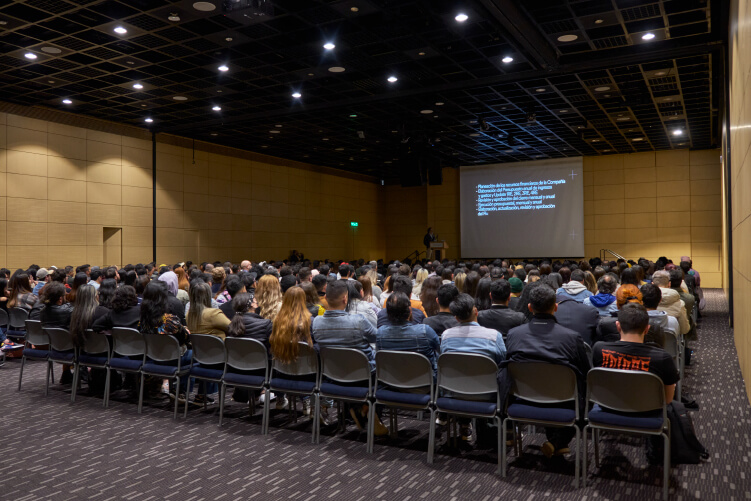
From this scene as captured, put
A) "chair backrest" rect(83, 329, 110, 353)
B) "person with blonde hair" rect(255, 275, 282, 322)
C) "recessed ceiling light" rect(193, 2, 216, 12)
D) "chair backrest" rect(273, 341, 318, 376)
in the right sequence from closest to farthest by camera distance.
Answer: "chair backrest" rect(273, 341, 318, 376), "person with blonde hair" rect(255, 275, 282, 322), "chair backrest" rect(83, 329, 110, 353), "recessed ceiling light" rect(193, 2, 216, 12)

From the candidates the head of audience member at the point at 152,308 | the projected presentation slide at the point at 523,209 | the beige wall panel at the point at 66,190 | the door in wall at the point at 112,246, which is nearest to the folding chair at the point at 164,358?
the head of audience member at the point at 152,308

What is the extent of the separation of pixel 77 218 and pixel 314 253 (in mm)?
9642

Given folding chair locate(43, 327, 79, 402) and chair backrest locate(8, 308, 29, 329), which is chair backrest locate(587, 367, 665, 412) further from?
chair backrest locate(8, 308, 29, 329)

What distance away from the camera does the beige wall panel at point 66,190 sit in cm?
1377

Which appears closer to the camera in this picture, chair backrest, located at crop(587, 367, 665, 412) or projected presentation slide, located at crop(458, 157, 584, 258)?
chair backrest, located at crop(587, 367, 665, 412)

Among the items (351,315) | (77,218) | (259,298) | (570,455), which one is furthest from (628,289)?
(77,218)

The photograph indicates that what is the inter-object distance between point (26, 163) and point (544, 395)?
13905 millimetres

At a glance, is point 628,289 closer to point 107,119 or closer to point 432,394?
point 432,394

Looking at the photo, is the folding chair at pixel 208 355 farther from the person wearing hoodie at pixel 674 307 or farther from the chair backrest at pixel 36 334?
the person wearing hoodie at pixel 674 307

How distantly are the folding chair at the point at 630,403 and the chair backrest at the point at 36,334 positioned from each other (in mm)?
5799

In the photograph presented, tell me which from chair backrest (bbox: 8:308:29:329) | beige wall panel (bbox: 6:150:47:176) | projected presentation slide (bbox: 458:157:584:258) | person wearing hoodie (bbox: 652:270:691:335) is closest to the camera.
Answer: person wearing hoodie (bbox: 652:270:691:335)

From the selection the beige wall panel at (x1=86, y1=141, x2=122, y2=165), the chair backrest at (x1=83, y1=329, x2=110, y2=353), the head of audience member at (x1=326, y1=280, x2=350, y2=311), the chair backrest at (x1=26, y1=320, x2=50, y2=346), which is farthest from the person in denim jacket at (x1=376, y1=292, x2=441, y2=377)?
the beige wall panel at (x1=86, y1=141, x2=122, y2=165)

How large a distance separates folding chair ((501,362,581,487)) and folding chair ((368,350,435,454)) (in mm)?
622

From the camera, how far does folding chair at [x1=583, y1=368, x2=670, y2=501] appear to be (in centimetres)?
339
